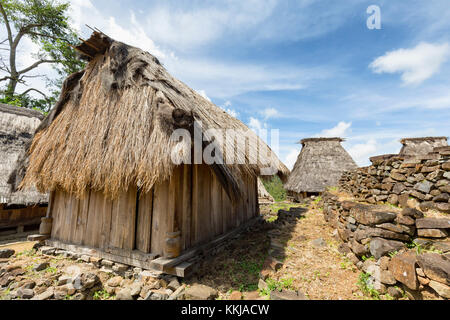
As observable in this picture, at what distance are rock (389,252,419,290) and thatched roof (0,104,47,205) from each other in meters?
9.41

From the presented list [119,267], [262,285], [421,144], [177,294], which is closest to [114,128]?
[119,267]

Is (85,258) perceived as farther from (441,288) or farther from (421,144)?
(421,144)

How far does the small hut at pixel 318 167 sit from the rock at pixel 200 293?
10.6 meters

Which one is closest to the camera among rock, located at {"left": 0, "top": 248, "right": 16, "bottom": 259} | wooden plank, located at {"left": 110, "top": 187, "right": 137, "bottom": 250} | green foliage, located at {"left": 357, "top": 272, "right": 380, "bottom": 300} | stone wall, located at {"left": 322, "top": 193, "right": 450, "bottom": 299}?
stone wall, located at {"left": 322, "top": 193, "right": 450, "bottom": 299}

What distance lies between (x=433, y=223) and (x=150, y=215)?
4770mm

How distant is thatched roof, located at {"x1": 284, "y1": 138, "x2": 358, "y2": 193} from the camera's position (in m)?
12.4

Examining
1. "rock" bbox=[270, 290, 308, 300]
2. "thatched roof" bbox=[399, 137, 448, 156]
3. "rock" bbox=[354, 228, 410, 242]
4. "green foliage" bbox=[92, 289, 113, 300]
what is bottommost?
"green foliage" bbox=[92, 289, 113, 300]

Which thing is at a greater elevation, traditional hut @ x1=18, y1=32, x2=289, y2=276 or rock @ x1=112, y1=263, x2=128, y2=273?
traditional hut @ x1=18, y1=32, x2=289, y2=276

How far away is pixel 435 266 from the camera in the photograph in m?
2.24

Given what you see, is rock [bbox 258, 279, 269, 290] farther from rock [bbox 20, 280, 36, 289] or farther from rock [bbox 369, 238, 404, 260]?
rock [bbox 20, 280, 36, 289]

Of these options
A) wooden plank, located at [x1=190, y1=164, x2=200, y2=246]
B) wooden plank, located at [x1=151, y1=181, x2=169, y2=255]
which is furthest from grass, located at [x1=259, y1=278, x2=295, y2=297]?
wooden plank, located at [x1=151, y1=181, x2=169, y2=255]
